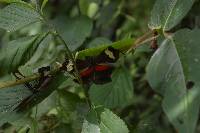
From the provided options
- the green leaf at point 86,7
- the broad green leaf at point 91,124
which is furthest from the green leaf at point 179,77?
the green leaf at point 86,7

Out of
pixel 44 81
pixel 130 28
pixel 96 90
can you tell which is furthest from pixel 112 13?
pixel 44 81

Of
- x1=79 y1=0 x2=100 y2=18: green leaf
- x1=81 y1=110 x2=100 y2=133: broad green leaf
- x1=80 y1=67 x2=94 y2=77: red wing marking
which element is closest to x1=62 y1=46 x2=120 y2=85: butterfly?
x1=80 y1=67 x2=94 y2=77: red wing marking

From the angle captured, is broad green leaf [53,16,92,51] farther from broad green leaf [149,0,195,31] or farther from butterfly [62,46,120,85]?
broad green leaf [149,0,195,31]

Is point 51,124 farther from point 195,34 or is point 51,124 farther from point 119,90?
point 195,34

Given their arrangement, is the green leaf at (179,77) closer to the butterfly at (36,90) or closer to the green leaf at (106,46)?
the green leaf at (106,46)

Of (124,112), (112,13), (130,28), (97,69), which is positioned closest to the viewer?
(97,69)

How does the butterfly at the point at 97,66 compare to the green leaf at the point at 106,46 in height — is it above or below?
below

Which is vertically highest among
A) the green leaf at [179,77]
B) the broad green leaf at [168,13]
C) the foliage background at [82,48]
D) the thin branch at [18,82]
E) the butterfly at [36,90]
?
the broad green leaf at [168,13]
